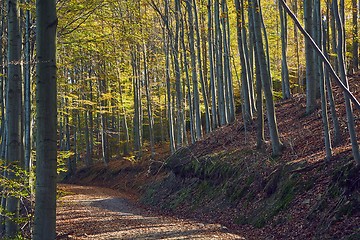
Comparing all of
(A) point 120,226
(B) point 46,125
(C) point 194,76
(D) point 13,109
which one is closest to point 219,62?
(C) point 194,76

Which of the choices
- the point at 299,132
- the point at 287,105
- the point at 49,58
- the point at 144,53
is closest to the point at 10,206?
the point at 49,58

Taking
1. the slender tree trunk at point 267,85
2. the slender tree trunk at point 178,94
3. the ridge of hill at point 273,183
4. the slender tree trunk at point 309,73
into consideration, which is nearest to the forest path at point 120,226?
the ridge of hill at point 273,183

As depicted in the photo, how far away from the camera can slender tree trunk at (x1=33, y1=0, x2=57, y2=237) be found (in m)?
4.43

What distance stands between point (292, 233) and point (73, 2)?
8.65m

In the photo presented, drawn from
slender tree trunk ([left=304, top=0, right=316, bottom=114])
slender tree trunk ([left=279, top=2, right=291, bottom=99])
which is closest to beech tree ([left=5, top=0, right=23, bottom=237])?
slender tree trunk ([left=304, top=0, right=316, bottom=114])

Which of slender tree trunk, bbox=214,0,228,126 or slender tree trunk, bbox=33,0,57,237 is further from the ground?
slender tree trunk, bbox=214,0,228,126

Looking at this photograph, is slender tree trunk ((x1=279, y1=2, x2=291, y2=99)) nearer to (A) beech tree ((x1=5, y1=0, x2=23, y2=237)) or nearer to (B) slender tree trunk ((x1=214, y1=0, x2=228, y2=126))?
(B) slender tree trunk ((x1=214, y1=0, x2=228, y2=126))

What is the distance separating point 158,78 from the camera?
31703mm

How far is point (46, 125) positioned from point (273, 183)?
21.7 feet

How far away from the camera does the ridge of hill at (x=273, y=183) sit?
7.30m

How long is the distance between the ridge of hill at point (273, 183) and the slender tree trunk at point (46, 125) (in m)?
4.52

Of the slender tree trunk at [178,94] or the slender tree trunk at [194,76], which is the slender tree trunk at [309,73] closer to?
the slender tree trunk at [194,76]

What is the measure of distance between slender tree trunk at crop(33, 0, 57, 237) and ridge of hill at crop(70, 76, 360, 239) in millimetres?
4521

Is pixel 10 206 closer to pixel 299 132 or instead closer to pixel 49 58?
pixel 49 58
